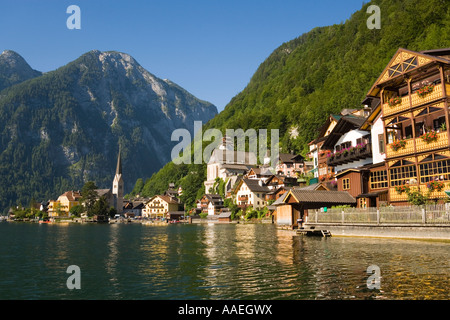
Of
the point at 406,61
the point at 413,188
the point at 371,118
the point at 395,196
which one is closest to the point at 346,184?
the point at 371,118

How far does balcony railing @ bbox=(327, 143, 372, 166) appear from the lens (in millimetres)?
50781

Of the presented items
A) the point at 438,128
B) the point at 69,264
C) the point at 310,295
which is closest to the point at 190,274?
the point at 310,295

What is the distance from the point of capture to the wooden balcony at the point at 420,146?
35612mm

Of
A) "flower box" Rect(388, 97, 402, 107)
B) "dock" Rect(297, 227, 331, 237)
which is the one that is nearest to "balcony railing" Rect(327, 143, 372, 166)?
"flower box" Rect(388, 97, 402, 107)

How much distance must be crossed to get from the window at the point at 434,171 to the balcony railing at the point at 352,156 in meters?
13.0

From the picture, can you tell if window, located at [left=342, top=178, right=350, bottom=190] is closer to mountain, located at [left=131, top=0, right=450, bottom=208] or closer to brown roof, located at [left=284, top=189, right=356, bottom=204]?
brown roof, located at [left=284, top=189, right=356, bottom=204]

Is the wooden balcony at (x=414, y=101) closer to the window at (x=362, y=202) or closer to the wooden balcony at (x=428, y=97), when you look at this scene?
the wooden balcony at (x=428, y=97)

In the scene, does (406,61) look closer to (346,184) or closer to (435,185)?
(435,185)

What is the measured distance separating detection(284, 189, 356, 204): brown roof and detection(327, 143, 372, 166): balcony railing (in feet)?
17.9

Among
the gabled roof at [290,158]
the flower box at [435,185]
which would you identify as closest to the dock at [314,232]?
the flower box at [435,185]

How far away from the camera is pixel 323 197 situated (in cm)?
5144

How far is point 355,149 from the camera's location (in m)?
53.3

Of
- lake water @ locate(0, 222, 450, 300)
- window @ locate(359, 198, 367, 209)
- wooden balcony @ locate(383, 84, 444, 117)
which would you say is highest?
wooden balcony @ locate(383, 84, 444, 117)
